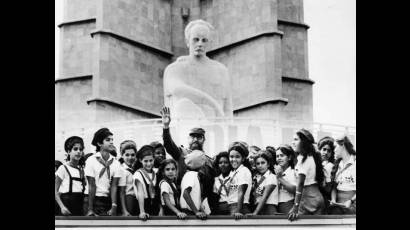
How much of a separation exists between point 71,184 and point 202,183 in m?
1.88

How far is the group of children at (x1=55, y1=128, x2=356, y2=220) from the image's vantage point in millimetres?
18547

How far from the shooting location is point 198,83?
20.4 metres

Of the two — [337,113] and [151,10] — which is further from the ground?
[151,10]

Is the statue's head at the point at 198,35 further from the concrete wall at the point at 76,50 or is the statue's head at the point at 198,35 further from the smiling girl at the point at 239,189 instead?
the concrete wall at the point at 76,50

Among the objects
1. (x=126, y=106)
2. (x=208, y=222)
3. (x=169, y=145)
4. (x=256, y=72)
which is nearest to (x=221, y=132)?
(x=169, y=145)

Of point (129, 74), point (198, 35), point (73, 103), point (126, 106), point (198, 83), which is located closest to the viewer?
point (198, 35)

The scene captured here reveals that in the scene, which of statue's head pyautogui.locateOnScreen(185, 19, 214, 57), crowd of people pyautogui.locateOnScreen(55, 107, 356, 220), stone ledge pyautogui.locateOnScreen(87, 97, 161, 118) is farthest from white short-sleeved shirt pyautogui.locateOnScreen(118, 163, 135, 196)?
stone ledge pyautogui.locateOnScreen(87, 97, 161, 118)

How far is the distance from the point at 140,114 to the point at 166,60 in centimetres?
153

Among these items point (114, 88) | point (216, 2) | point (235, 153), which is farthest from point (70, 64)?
point (235, 153)

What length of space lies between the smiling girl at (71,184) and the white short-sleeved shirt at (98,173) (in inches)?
4.5

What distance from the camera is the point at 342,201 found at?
62.0 ft

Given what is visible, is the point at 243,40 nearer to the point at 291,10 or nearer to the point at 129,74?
the point at 291,10

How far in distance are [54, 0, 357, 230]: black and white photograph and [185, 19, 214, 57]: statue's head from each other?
0.02 m

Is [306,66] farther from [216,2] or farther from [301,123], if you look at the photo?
[301,123]
